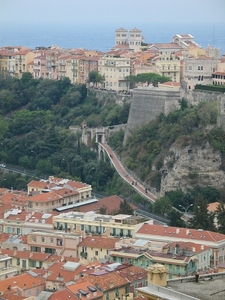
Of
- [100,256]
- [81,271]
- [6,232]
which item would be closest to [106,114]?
[6,232]

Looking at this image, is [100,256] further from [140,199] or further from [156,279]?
[156,279]

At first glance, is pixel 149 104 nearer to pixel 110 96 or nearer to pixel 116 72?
pixel 110 96

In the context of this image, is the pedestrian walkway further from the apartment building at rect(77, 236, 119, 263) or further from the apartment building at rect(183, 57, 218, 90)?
the apartment building at rect(77, 236, 119, 263)

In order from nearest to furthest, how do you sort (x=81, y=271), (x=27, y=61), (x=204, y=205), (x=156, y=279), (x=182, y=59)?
(x=156, y=279)
(x=81, y=271)
(x=204, y=205)
(x=182, y=59)
(x=27, y=61)

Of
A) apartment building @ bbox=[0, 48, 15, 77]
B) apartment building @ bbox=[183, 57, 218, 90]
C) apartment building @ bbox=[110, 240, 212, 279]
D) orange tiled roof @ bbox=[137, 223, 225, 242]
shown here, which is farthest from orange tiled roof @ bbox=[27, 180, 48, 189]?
apartment building @ bbox=[0, 48, 15, 77]

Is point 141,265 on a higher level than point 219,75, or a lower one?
lower

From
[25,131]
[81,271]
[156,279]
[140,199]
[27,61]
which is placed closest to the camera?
[156,279]

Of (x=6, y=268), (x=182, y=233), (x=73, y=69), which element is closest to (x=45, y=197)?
(x=182, y=233)

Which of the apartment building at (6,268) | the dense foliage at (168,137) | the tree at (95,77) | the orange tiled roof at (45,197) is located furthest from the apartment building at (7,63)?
the apartment building at (6,268)
